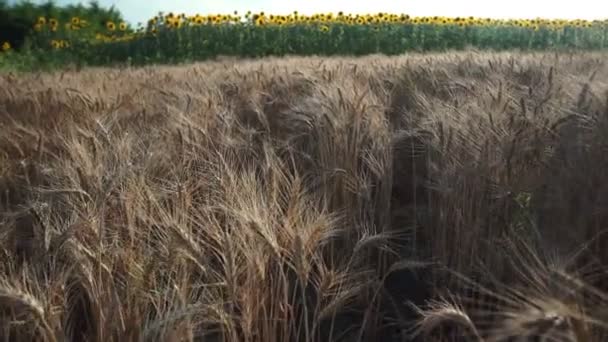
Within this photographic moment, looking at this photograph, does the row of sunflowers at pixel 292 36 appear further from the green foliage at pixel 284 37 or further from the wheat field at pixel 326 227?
the wheat field at pixel 326 227

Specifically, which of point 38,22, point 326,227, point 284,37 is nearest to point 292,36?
point 284,37

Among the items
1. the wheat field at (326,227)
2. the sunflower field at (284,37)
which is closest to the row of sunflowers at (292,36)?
the sunflower field at (284,37)

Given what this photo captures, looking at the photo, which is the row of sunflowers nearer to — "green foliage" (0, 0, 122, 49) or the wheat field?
"green foliage" (0, 0, 122, 49)

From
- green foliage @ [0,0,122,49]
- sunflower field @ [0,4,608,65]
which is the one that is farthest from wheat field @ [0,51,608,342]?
green foliage @ [0,0,122,49]

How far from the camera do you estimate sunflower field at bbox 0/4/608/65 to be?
1563 cm

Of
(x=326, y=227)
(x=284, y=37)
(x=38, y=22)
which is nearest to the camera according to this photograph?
(x=326, y=227)

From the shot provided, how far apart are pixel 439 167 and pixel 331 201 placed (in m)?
0.43

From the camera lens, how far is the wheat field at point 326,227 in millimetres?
1576

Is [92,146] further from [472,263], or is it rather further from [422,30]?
[422,30]

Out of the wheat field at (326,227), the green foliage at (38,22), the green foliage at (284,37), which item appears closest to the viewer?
the wheat field at (326,227)

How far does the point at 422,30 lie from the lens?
1706 cm

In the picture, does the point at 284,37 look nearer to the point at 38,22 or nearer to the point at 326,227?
the point at 38,22

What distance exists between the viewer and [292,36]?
52.9 ft

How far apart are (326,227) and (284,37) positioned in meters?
14.5
